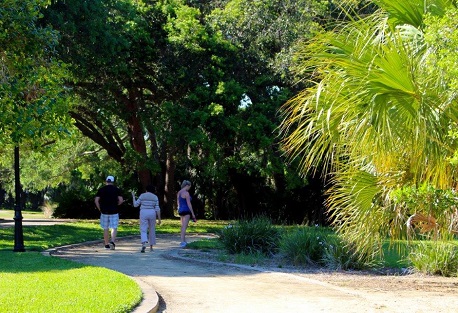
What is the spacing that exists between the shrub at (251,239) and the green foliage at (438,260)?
3615 millimetres

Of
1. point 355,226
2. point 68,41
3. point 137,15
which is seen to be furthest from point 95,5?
point 355,226

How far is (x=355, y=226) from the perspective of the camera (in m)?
10.9

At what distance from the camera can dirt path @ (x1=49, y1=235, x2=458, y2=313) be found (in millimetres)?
9641

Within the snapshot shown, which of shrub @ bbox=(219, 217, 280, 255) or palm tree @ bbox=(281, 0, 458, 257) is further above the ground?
palm tree @ bbox=(281, 0, 458, 257)

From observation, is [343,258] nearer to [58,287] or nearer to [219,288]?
[219,288]

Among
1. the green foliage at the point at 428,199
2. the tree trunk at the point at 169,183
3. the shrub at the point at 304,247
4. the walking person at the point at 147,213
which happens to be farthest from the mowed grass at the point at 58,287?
the tree trunk at the point at 169,183

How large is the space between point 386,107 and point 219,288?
4125mm

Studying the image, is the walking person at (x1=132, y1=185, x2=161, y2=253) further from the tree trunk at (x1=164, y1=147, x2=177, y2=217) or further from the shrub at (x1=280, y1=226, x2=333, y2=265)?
the tree trunk at (x1=164, y1=147, x2=177, y2=217)

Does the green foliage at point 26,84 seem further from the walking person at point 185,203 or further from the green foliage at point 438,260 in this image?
the green foliage at point 438,260

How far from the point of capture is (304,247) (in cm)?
1455

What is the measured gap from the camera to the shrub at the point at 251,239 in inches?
631

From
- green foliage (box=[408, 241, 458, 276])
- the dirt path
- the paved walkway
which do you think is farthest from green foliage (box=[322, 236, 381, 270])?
the paved walkway

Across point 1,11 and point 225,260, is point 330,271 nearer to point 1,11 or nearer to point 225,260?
point 225,260

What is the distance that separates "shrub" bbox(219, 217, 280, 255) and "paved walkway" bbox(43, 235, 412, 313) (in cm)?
124
